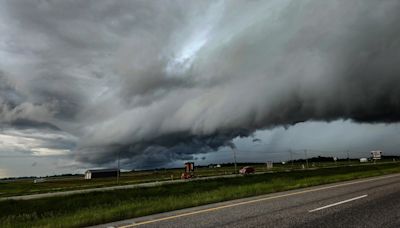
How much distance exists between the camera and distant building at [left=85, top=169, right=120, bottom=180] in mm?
132375

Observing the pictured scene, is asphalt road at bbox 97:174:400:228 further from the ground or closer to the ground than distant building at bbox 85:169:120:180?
closer to the ground

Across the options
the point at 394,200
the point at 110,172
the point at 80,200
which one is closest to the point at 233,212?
the point at 394,200

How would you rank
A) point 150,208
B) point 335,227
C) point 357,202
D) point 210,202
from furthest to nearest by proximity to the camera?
point 210,202 → point 150,208 → point 357,202 → point 335,227

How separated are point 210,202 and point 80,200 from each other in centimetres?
1642

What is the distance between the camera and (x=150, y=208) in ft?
47.6

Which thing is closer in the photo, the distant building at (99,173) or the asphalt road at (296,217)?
the asphalt road at (296,217)

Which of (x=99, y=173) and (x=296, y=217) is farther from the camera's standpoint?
(x=99, y=173)

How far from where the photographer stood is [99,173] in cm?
13475

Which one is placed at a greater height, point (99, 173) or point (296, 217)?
point (99, 173)

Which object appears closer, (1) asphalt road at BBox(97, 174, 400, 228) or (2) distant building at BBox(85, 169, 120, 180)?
(1) asphalt road at BBox(97, 174, 400, 228)

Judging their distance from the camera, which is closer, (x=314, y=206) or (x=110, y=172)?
(x=314, y=206)

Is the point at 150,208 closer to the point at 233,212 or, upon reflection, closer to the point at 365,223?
the point at 233,212

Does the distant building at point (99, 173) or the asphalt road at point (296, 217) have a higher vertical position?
the distant building at point (99, 173)

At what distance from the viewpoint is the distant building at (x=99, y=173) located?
13238 cm
